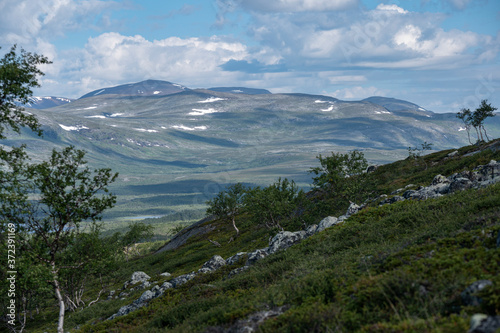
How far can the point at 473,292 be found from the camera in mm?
10734

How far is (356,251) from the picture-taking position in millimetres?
19531

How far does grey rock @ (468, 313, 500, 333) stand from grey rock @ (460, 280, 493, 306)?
1.31 meters

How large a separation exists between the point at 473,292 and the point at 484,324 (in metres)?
1.87

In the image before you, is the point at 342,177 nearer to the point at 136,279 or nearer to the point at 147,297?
the point at 147,297

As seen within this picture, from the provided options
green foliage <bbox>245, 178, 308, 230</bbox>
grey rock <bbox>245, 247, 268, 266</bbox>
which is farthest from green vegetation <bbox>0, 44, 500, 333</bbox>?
green foliage <bbox>245, 178, 308, 230</bbox>

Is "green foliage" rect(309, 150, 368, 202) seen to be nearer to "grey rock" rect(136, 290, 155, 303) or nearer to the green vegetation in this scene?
the green vegetation

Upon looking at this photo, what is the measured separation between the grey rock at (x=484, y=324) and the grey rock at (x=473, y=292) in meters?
1.31

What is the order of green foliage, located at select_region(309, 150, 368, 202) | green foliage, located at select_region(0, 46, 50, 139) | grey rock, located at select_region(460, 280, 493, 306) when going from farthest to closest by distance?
1. green foliage, located at select_region(309, 150, 368, 202)
2. green foliage, located at select_region(0, 46, 50, 139)
3. grey rock, located at select_region(460, 280, 493, 306)

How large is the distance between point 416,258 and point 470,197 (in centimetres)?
1273

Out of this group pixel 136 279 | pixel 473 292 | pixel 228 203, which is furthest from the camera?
pixel 228 203

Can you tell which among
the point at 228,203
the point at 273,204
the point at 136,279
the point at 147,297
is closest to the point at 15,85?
the point at 147,297

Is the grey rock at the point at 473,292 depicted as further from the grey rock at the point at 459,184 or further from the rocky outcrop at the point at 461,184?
the grey rock at the point at 459,184

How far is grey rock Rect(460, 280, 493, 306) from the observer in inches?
416

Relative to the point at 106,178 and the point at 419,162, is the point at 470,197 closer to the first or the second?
the point at 106,178
